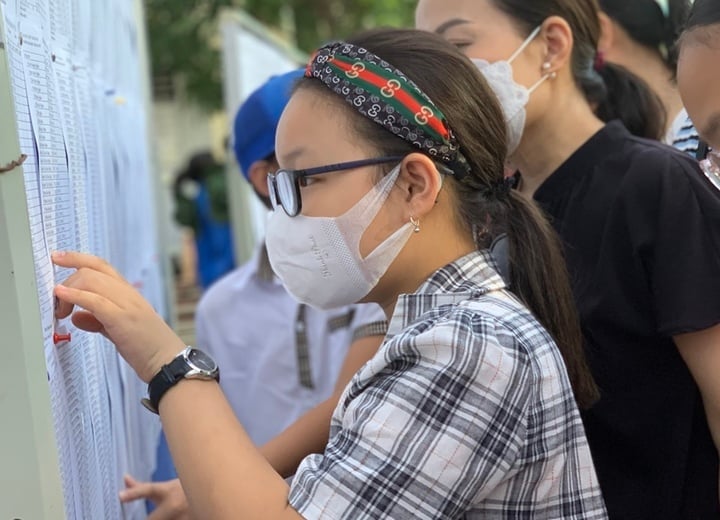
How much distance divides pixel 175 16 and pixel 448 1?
26.3 feet

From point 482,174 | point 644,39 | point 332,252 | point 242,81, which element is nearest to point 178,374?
point 332,252

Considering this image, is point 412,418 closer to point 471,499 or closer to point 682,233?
point 471,499

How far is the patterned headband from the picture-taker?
141 cm

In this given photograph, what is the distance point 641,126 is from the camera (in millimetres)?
2305

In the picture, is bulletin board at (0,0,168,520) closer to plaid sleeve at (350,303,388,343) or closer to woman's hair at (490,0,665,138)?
plaid sleeve at (350,303,388,343)

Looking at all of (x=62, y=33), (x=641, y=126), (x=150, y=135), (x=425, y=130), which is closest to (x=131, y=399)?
(x=62, y=33)

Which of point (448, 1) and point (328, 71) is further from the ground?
point (448, 1)

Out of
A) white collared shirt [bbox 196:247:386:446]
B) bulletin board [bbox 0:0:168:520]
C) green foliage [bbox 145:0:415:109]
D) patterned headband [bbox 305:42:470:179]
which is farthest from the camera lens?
green foliage [bbox 145:0:415:109]

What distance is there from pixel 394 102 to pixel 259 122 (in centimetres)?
119

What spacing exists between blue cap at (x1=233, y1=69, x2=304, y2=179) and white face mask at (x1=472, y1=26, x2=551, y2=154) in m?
0.68

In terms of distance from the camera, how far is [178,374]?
4.24ft

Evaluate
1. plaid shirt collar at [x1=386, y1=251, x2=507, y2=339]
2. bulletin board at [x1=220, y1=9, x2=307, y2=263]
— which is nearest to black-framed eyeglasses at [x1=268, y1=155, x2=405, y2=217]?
plaid shirt collar at [x1=386, y1=251, x2=507, y2=339]

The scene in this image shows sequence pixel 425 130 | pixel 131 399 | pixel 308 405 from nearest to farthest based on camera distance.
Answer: pixel 425 130 → pixel 131 399 → pixel 308 405

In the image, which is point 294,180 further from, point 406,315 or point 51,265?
point 51,265
